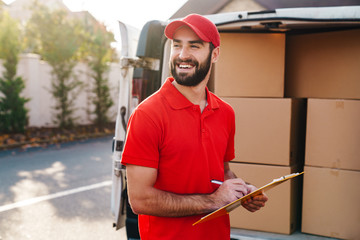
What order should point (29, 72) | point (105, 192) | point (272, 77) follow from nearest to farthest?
Result: point (272, 77) → point (105, 192) → point (29, 72)

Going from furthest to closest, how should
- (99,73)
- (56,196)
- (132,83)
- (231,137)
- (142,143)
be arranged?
(99,73) → (56,196) → (132,83) → (231,137) → (142,143)

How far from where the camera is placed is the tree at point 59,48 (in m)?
11.1

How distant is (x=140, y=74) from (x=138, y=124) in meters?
1.60

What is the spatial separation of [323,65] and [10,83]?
8.49 metres

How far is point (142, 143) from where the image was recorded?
1.47m

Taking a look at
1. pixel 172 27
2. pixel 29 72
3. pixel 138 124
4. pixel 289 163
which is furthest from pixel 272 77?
pixel 29 72

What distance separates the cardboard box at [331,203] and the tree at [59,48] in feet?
30.8

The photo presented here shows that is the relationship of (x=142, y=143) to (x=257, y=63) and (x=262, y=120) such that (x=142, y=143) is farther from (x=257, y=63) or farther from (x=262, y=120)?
(x=257, y=63)

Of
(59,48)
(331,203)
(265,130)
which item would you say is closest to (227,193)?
(265,130)

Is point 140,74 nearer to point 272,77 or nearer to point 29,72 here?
point 272,77

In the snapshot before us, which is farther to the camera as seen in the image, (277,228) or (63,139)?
(63,139)

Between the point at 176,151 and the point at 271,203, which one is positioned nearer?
the point at 176,151

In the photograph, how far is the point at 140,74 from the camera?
3.04 m

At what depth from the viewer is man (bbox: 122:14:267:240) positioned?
4.92 ft
